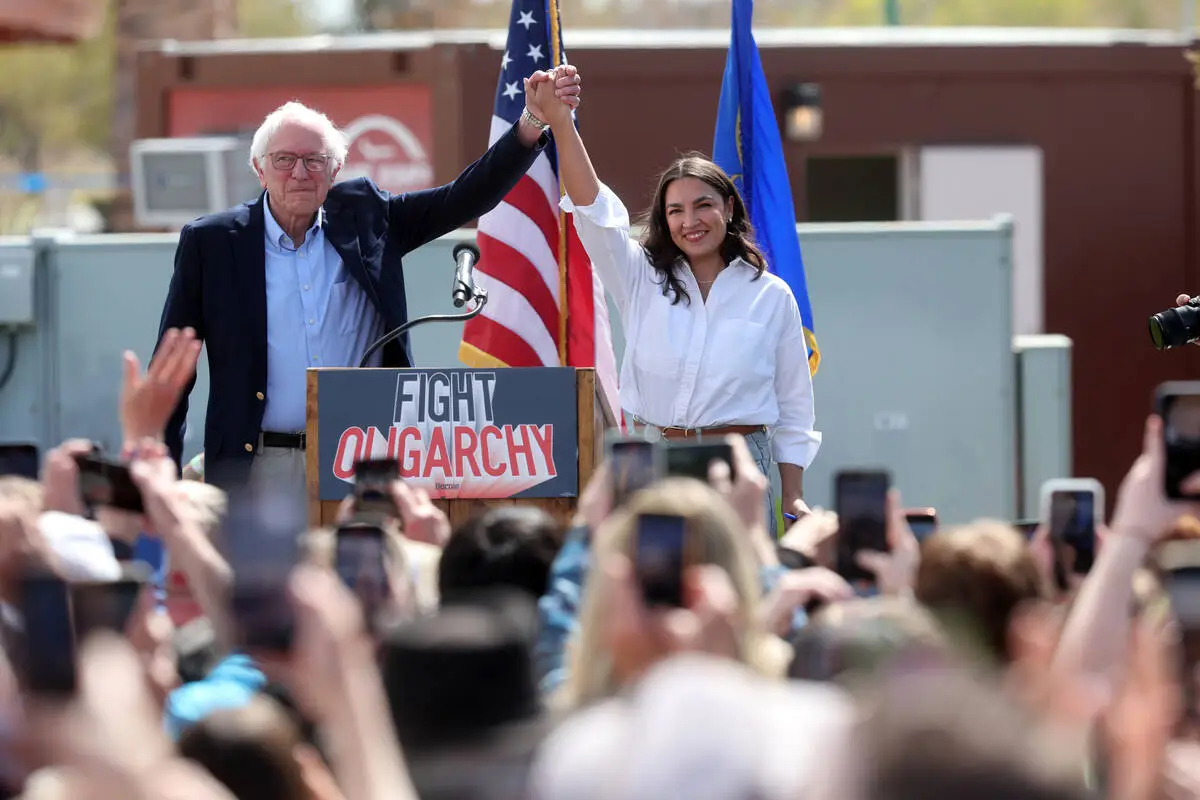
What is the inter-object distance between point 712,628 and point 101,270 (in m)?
7.01

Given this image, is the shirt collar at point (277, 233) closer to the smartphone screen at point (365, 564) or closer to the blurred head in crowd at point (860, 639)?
the smartphone screen at point (365, 564)

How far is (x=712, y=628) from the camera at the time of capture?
2531mm

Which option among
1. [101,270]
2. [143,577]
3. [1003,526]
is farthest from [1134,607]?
[101,270]

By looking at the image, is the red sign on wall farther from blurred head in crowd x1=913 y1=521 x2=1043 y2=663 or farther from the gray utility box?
blurred head in crowd x1=913 y1=521 x2=1043 y2=663

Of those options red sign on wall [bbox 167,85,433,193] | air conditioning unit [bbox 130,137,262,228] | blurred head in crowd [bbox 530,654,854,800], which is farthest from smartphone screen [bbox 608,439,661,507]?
air conditioning unit [bbox 130,137,262,228]

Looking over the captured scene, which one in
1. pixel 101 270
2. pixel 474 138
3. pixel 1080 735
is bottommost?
pixel 1080 735

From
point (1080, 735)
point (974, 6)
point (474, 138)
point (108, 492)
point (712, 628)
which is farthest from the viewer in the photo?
point (974, 6)

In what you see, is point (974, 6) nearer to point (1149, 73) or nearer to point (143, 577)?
point (1149, 73)

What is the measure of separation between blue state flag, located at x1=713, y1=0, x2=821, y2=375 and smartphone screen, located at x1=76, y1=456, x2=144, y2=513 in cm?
342

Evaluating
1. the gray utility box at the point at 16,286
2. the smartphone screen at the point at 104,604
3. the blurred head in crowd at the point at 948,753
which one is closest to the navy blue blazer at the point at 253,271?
the smartphone screen at the point at 104,604

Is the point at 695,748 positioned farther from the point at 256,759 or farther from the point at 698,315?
the point at 698,315

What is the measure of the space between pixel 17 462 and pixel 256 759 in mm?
1710

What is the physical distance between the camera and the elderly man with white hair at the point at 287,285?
526 centimetres

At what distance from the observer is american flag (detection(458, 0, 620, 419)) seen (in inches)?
266
